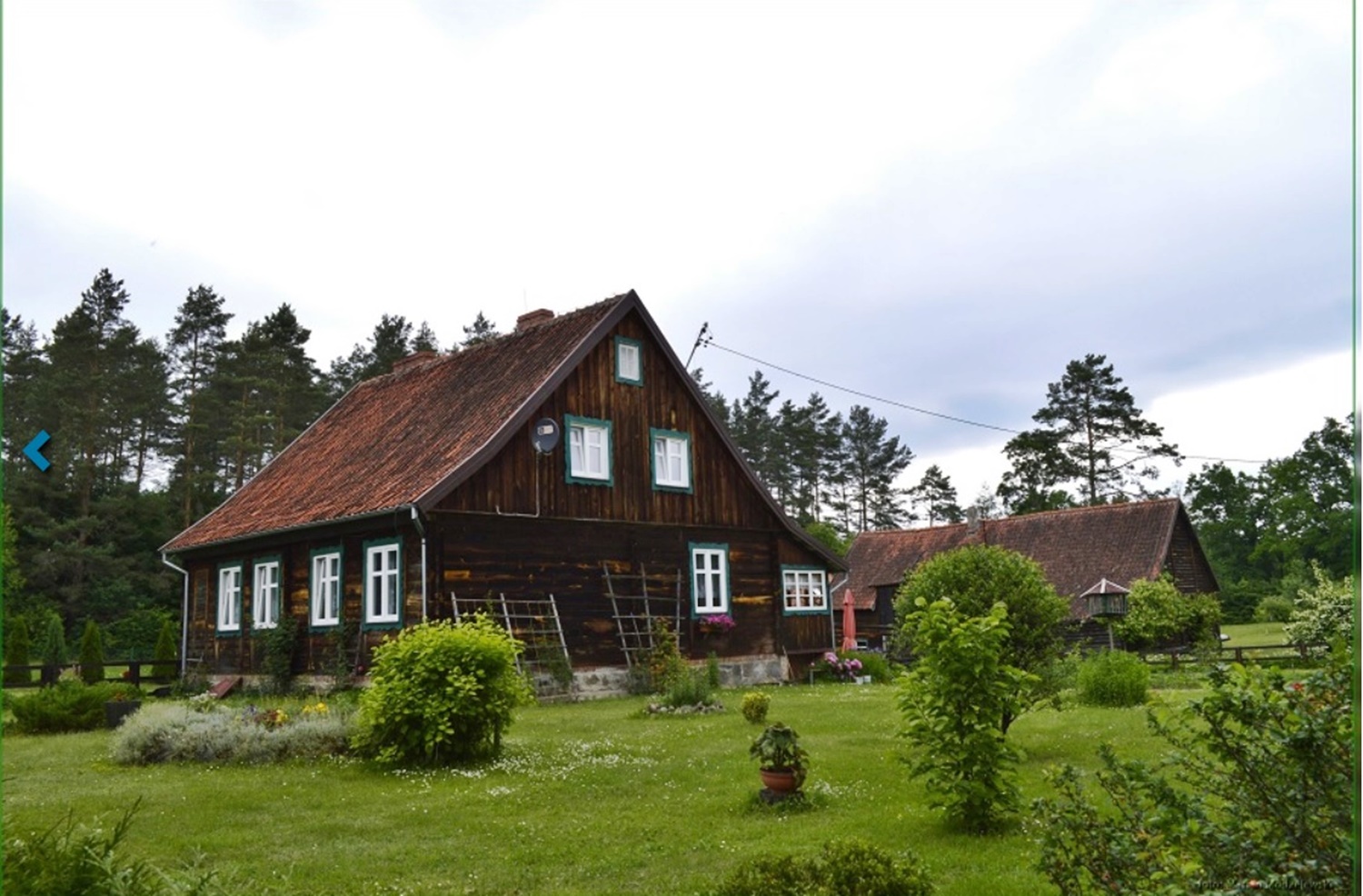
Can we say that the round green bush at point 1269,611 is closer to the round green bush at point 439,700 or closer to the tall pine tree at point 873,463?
the round green bush at point 439,700

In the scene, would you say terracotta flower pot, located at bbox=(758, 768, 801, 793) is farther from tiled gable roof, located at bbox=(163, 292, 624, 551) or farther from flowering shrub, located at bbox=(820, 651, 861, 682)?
flowering shrub, located at bbox=(820, 651, 861, 682)

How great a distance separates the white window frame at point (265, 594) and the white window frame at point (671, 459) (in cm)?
883

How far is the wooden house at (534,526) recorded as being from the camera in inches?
821

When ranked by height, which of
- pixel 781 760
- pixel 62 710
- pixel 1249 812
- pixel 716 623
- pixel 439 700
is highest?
pixel 716 623

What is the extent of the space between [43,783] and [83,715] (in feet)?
21.7

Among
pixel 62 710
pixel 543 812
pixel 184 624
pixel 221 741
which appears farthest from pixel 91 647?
pixel 543 812

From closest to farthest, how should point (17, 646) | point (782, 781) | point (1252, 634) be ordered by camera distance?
point (782, 781)
point (17, 646)
point (1252, 634)

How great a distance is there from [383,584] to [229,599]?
7.28 metres

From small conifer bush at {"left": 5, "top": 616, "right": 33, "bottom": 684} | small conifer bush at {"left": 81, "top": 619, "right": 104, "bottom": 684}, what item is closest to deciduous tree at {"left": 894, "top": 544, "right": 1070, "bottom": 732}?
small conifer bush at {"left": 81, "top": 619, "right": 104, "bottom": 684}

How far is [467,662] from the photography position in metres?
12.7

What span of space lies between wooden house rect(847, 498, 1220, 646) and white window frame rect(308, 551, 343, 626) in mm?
20807

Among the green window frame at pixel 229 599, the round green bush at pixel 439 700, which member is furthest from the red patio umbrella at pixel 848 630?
the round green bush at pixel 439 700

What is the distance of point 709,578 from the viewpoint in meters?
25.1

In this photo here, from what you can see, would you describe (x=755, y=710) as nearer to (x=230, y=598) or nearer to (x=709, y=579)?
(x=709, y=579)
